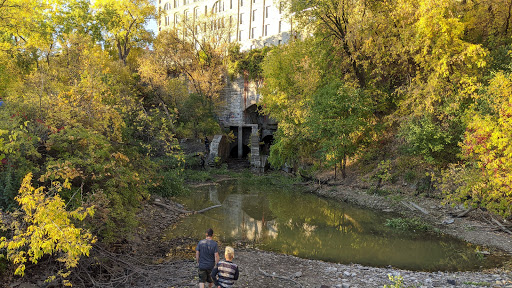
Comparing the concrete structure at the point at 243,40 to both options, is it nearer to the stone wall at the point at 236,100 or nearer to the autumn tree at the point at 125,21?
the stone wall at the point at 236,100

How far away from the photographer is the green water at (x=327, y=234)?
9.63 m

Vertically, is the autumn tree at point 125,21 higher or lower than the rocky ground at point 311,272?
higher

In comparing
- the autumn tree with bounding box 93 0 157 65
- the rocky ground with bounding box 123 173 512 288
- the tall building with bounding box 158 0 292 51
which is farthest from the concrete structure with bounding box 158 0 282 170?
the rocky ground with bounding box 123 173 512 288

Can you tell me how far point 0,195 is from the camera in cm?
659

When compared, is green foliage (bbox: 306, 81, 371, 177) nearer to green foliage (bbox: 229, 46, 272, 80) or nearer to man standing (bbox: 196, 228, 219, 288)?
man standing (bbox: 196, 228, 219, 288)

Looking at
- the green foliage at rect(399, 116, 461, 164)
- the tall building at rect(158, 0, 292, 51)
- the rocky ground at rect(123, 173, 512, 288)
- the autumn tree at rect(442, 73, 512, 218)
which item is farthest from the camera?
the tall building at rect(158, 0, 292, 51)

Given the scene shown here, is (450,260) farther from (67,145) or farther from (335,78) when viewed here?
(335,78)

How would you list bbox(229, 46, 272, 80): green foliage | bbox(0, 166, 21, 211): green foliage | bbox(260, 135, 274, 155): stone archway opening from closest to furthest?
1. bbox(0, 166, 21, 211): green foliage
2. bbox(229, 46, 272, 80): green foliage
3. bbox(260, 135, 274, 155): stone archway opening

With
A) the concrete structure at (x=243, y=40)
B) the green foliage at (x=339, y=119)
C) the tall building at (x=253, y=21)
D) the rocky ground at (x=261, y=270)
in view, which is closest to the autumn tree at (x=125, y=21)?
the concrete structure at (x=243, y=40)

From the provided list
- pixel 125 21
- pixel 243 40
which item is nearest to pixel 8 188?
pixel 125 21

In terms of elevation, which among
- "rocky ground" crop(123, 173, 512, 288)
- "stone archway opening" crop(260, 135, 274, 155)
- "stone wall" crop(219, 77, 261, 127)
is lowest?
"rocky ground" crop(123, 173, 512, 288)

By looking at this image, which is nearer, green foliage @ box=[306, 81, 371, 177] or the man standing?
the man standing

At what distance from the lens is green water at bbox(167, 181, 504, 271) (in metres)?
9.63

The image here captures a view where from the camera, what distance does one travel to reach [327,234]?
39.7ft
